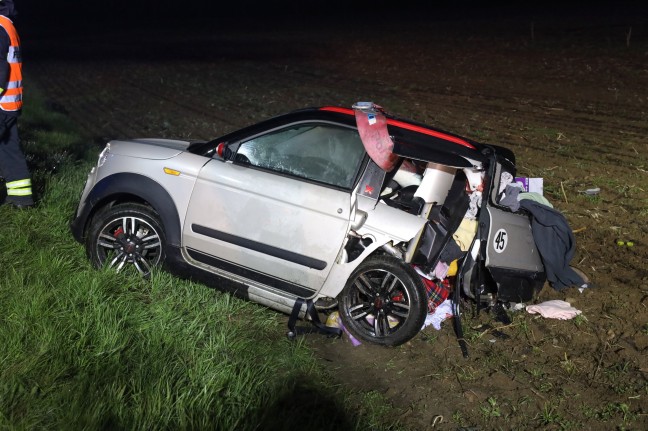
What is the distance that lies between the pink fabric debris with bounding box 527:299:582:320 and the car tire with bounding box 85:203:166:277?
3.11m

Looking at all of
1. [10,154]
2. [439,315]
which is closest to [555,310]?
[439,315]

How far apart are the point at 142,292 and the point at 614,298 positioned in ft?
13.0

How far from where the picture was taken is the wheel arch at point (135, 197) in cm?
645

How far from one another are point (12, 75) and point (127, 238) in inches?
96.4

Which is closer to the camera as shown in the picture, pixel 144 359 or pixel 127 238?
pixel 144 359

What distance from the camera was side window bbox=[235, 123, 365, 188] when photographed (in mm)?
6238

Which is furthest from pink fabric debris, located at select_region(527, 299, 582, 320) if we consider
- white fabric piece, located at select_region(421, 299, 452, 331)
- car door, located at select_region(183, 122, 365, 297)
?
car door, located at select_region(183, 122, 365, 297)

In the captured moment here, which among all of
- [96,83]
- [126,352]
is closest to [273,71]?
[96,83]

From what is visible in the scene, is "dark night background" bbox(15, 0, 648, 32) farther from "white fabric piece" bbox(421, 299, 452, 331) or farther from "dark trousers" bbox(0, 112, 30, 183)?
"dark trousers" bbox(0, 112, 30, 183)

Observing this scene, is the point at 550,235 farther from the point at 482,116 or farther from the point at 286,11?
the point at 286,11

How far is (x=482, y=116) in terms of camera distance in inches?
569

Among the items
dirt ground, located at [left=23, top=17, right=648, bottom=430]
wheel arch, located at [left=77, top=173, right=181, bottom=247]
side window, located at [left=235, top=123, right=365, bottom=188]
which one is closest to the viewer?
dirt ground, located at [left=23, top=17, right=648, bottom=430]

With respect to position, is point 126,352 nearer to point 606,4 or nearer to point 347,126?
point 347,126

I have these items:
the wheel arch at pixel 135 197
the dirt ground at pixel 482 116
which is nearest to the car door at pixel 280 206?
the wheel arch at pixel 135 197
